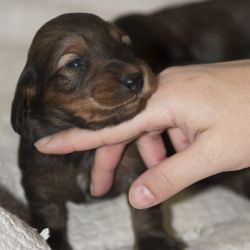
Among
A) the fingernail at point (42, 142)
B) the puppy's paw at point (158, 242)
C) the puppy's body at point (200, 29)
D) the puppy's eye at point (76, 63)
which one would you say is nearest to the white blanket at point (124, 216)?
the puppy's paw at point (158, 242)

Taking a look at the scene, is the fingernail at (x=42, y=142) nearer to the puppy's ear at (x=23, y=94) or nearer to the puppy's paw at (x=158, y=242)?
the puppy's ear at (x=23, y=94)

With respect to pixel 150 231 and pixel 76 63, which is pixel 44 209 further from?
pixel 76 63

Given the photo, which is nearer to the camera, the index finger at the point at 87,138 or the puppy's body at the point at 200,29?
the index finger at the point at 87,138

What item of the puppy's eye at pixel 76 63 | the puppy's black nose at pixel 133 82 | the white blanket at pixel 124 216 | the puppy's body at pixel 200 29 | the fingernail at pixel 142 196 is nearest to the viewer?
the fingernail at pixel 142 196

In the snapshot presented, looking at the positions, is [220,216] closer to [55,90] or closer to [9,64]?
[55,90]

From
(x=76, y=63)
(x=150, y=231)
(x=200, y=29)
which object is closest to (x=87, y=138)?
(x=76, y=63)

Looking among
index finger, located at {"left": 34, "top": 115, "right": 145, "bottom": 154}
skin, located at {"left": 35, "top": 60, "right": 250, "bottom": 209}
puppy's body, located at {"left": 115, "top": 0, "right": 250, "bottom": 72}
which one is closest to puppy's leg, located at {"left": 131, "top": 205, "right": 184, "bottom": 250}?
skin, located at {"left": 35, "top": 60, "right": 250, "bottom": 209}

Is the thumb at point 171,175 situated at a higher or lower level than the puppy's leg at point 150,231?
higher

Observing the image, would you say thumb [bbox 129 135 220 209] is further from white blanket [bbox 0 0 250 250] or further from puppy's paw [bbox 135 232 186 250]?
puppy's paw [bbox 135 232 186 250]
